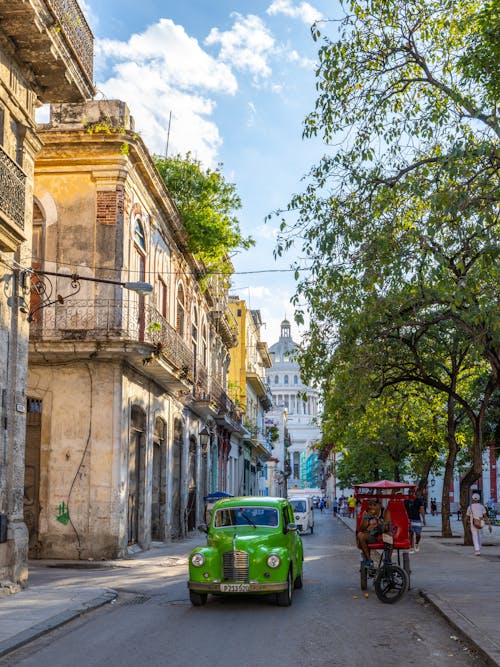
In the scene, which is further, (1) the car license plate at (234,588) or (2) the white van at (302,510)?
(2) the white van at (302,510)

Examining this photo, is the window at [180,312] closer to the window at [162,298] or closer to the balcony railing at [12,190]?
the window at [162,298]

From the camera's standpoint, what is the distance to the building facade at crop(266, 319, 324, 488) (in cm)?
15962

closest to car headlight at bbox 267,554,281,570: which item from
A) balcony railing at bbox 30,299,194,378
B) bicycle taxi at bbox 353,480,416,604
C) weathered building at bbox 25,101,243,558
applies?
bicycle taxi at bbox 353,480,416,604

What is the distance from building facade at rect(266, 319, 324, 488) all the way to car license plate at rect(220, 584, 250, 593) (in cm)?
14285

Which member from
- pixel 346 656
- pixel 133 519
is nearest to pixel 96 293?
pixel 133 519

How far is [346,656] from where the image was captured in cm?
855

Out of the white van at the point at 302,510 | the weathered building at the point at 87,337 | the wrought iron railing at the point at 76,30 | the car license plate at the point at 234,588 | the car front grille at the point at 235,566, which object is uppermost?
the wrought iron railing at the point at 76,30

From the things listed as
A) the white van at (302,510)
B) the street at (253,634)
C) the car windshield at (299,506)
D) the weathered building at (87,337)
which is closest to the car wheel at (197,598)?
the street at (253,634)

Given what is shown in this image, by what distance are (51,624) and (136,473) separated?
492 inches

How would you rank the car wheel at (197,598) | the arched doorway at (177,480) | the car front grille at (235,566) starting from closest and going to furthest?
1. the car front grille at (235,566)
2. the car wheel at (197,598)
3. the arched doorway at (177,480)

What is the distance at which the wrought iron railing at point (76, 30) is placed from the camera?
13680mm

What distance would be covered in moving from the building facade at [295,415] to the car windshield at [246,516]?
141330 millimetres

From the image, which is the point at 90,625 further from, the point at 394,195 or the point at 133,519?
the point at 133,519

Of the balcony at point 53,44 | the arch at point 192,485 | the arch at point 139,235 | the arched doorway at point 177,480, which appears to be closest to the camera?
the balcony at point 53,44
